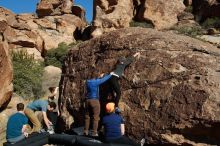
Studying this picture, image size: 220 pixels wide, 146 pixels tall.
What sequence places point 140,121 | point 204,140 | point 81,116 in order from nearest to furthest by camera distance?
point 204,140
point 140,121
point 81,116

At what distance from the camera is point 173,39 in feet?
35.4

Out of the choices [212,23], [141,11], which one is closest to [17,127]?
[212,23]

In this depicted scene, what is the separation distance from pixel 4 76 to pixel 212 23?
66.0 ft

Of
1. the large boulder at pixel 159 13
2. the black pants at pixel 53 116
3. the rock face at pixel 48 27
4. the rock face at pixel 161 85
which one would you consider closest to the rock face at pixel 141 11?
the large boulder at pixel 159 13

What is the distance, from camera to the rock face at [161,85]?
30.2ft

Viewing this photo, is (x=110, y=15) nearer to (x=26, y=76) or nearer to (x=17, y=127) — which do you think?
(x=26, y=76)

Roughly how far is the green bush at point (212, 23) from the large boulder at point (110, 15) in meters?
6.75

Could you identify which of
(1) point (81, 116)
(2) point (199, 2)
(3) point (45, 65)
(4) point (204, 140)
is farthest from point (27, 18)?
(4) point (204, 140)

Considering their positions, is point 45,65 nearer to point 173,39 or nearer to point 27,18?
point 27,18

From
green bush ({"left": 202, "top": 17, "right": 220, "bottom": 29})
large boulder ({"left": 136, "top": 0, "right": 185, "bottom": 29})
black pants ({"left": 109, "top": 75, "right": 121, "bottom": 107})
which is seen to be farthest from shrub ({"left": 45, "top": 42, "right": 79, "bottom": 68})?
black pants ({"left": 109, "top": 75, "right": 121, "bottom": 107})

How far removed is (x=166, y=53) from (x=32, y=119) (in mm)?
3553

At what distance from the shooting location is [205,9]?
127 feet

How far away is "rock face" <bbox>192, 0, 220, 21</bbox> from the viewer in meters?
37.1

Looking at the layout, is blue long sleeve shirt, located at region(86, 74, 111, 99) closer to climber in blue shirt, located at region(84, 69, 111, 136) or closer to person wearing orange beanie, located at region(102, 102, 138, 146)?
climber in blue shirt, located at region(84, 69, 111, 136)
